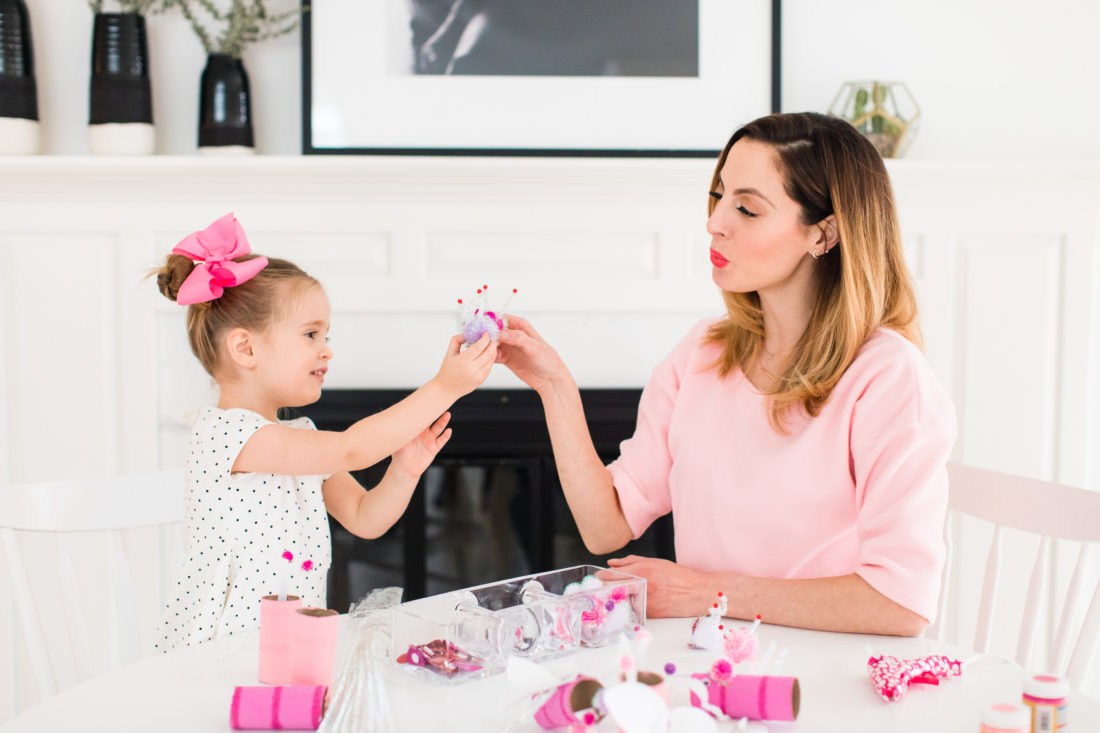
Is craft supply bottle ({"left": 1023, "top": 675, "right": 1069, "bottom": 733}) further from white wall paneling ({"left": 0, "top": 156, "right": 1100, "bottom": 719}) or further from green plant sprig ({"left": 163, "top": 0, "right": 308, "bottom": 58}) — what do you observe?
green plant sprig ({"left": 163, "top": 0, "right": 308, "bottom": 58})

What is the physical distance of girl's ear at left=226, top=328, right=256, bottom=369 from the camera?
1398mm

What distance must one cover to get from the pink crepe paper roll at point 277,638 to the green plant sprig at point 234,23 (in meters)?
1.55

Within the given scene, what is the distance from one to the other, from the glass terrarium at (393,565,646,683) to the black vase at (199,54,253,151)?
1413 millimetres

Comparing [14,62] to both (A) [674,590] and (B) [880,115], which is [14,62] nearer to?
(A) [674,590]

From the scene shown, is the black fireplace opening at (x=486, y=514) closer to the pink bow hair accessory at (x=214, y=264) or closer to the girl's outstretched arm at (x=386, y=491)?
the girl's outstretched arm at (x=386, y=491)

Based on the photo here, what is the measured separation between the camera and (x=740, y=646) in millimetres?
980

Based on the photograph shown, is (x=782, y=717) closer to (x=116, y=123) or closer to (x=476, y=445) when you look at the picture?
(x=476, y=445)

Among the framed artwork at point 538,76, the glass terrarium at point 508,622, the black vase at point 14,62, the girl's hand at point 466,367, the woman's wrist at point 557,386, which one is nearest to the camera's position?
the glass terrarium at point 508,622

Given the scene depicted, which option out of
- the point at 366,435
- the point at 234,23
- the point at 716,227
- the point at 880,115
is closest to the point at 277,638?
the point at 366,435

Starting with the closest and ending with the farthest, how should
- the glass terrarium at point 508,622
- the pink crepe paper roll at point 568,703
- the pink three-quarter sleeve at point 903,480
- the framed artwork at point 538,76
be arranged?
the pink crepe paper roll at point 568,703 → the glass terrarium at point 508,622 → the pink three-quarter sleeve at point 903,480 → the framed artwork at point 538,76

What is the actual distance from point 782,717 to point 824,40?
73.4 inches

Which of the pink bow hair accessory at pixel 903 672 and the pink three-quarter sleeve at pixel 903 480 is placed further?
the pink three-quarter sleeve at pixel 903 480

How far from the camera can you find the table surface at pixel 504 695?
2.82ft

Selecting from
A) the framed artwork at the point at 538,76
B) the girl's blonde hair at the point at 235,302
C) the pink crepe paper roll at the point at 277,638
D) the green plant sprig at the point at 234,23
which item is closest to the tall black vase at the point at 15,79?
the green plant sprig at the point at 234,23
